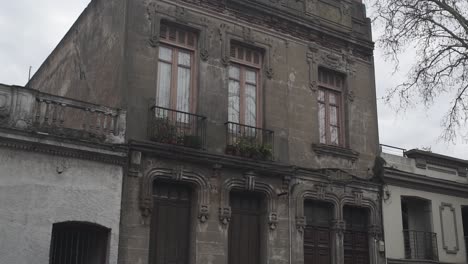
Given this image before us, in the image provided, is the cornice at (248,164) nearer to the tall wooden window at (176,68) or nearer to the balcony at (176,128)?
the balcony at (176,128)

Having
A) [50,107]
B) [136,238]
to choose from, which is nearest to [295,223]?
[136,238]

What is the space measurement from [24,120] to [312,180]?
794 cm

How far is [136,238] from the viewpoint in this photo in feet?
42.5

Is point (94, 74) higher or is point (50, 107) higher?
point (94, 74)

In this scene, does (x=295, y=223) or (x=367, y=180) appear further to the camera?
(x=367, y=180)

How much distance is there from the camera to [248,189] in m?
14.9

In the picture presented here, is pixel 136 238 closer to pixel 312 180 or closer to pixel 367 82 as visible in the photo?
pixel 312 180

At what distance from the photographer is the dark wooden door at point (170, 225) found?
13609 millimetres

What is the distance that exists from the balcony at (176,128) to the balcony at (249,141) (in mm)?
855

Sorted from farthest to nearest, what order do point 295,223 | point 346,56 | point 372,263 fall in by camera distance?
point 346,56, point 372,263, point 295,223

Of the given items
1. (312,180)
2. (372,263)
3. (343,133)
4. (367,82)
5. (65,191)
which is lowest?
(372,263)

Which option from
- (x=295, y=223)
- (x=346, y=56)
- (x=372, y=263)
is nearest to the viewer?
(x=295, y=223)

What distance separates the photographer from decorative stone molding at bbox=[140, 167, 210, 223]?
13172 mm

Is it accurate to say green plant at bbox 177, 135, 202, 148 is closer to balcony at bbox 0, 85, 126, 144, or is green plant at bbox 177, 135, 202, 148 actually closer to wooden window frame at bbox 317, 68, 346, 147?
balcony at bbox 0, 85, 126, 144
